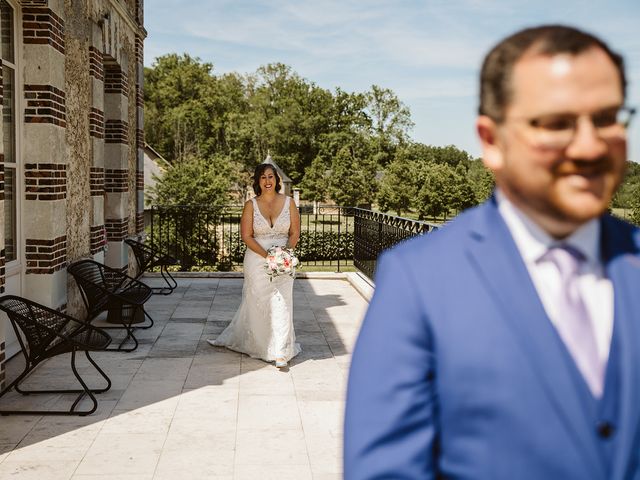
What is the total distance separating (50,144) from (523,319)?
22.8ft

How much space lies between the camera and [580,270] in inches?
49.6

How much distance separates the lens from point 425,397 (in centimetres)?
120

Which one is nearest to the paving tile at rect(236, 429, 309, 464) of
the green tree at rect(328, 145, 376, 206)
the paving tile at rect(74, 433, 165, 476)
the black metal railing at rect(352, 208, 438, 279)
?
the paving tile at rect(74, 433, 165, 476)

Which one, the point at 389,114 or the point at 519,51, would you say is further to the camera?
the point at 389,114

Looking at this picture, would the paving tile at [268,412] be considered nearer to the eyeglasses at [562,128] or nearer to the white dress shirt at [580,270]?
the white dress shirt at [580,270]

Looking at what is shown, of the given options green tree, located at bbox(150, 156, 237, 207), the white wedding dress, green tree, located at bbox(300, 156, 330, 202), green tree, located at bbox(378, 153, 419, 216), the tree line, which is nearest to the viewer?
the white wedding dress

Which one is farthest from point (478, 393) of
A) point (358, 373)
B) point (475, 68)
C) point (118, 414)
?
point (118, 414)

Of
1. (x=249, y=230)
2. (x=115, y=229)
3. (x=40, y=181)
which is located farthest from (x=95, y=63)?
(x=249, y=230)

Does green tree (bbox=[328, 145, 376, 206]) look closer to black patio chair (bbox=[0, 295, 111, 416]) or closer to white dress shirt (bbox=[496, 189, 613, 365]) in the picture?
black patio chair (bbox=[0, 295, 111, 416])

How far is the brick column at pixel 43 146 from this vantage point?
23.7 ft

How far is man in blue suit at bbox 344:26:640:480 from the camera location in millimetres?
1155

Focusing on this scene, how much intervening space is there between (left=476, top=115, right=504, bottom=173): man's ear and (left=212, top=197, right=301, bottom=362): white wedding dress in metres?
6.37

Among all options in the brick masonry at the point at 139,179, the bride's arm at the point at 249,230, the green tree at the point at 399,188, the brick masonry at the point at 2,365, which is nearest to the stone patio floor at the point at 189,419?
the brick masonry at the point at 2,365

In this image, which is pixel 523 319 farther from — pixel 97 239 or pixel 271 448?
pixel 97 239
